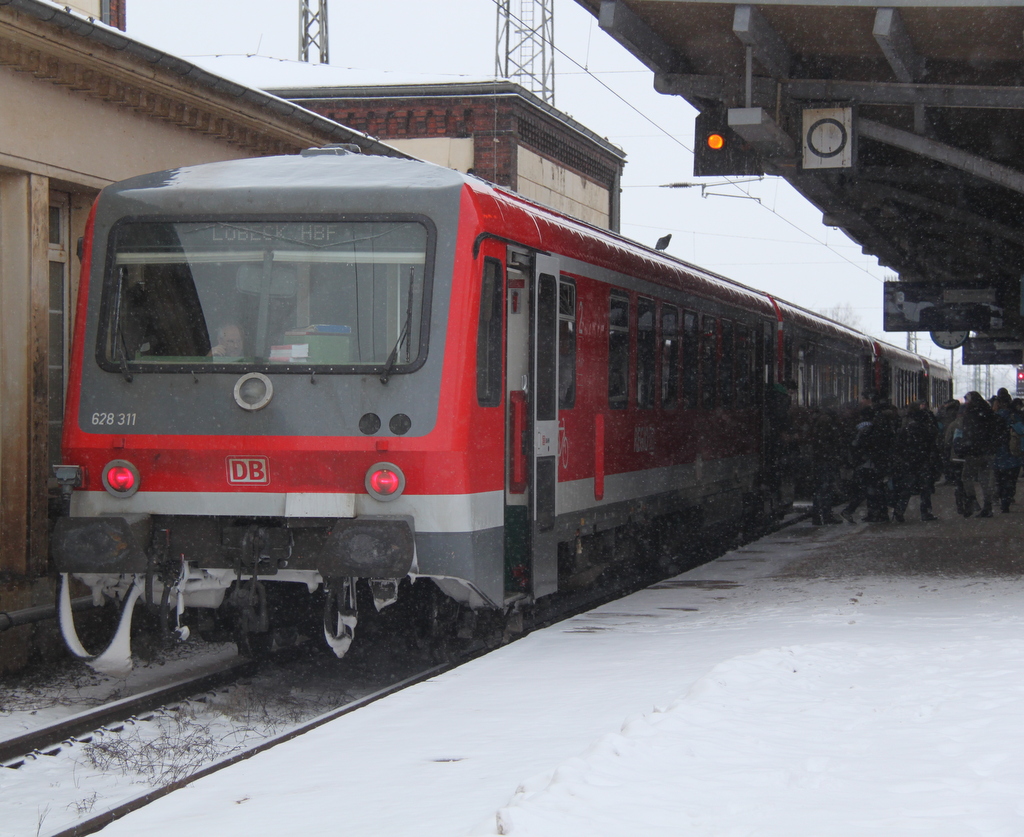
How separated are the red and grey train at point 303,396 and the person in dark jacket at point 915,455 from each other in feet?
32.9

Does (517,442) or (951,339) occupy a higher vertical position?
(951,339)

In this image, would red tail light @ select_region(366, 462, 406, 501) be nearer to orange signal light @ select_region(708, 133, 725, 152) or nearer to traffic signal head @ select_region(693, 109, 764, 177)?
traffic signal head @ select_region(693, 109, 764, 177)

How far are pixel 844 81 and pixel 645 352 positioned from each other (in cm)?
286

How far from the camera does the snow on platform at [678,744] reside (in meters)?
4.26

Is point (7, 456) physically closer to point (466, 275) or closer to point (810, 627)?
point (466, 275)

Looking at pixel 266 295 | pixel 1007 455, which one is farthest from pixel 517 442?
pixel 1007 455

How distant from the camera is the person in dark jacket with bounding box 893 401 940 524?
17281 mm

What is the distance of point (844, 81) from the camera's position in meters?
11.3

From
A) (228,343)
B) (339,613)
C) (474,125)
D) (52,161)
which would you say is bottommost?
(339,613)

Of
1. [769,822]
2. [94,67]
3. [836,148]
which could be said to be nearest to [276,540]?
[769,822]

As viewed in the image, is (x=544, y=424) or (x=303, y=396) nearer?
(x=303, y=396)

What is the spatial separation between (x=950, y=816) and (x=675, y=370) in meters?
7.76

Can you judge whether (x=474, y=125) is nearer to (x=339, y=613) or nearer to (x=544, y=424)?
(x=544, y=424)

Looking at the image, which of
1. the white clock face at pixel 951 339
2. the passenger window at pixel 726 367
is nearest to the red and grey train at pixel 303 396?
the passenger window at pixel 726 367
